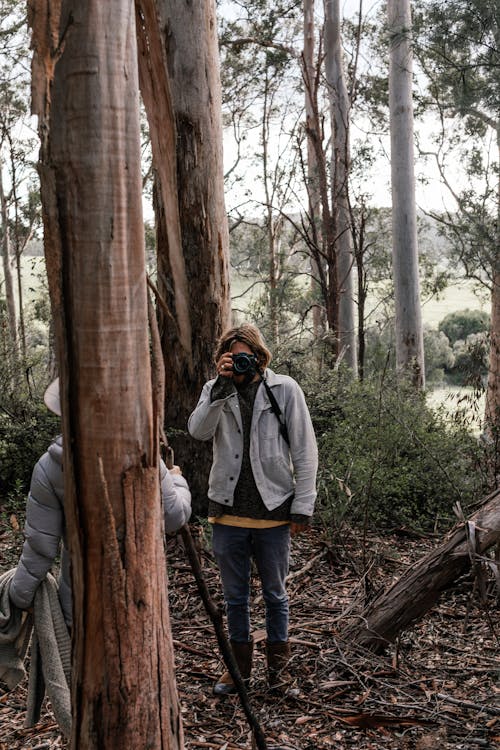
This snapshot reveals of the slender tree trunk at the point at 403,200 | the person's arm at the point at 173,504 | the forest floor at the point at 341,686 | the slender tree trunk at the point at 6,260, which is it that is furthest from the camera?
the slender tree trunk at the point at 6,260

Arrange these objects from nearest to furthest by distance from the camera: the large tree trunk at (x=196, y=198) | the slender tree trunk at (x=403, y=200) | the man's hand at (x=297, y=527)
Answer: the man's hand at (x=297, y=527)
the large tree trunk at (x=196, y=198)
the slender tree trunk at (x=403, y=200)

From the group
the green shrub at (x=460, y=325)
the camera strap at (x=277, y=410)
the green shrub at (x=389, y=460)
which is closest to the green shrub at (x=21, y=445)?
the green shrub at (x=389, y=460)

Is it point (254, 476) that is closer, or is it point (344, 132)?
point (254, 476)

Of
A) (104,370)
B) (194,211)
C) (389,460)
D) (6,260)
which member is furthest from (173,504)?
(6,260)

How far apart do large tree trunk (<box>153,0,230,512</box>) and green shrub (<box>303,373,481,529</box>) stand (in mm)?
1396

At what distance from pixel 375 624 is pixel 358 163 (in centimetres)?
1788

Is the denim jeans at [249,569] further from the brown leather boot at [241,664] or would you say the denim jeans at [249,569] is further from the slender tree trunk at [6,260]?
the slender tree trunk at [6,260]

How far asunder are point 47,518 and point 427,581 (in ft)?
6.90

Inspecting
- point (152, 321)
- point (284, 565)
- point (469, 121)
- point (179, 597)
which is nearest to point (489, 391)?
point (469, 121)

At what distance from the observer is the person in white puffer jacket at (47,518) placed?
2.71 meters

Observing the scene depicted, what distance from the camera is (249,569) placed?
3.89 m

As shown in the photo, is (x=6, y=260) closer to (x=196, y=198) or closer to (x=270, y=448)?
(x=196, y=198)

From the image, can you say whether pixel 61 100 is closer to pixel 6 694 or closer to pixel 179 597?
pixel 6 694

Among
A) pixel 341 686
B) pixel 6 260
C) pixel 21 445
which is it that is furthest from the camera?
pixel 6 260
